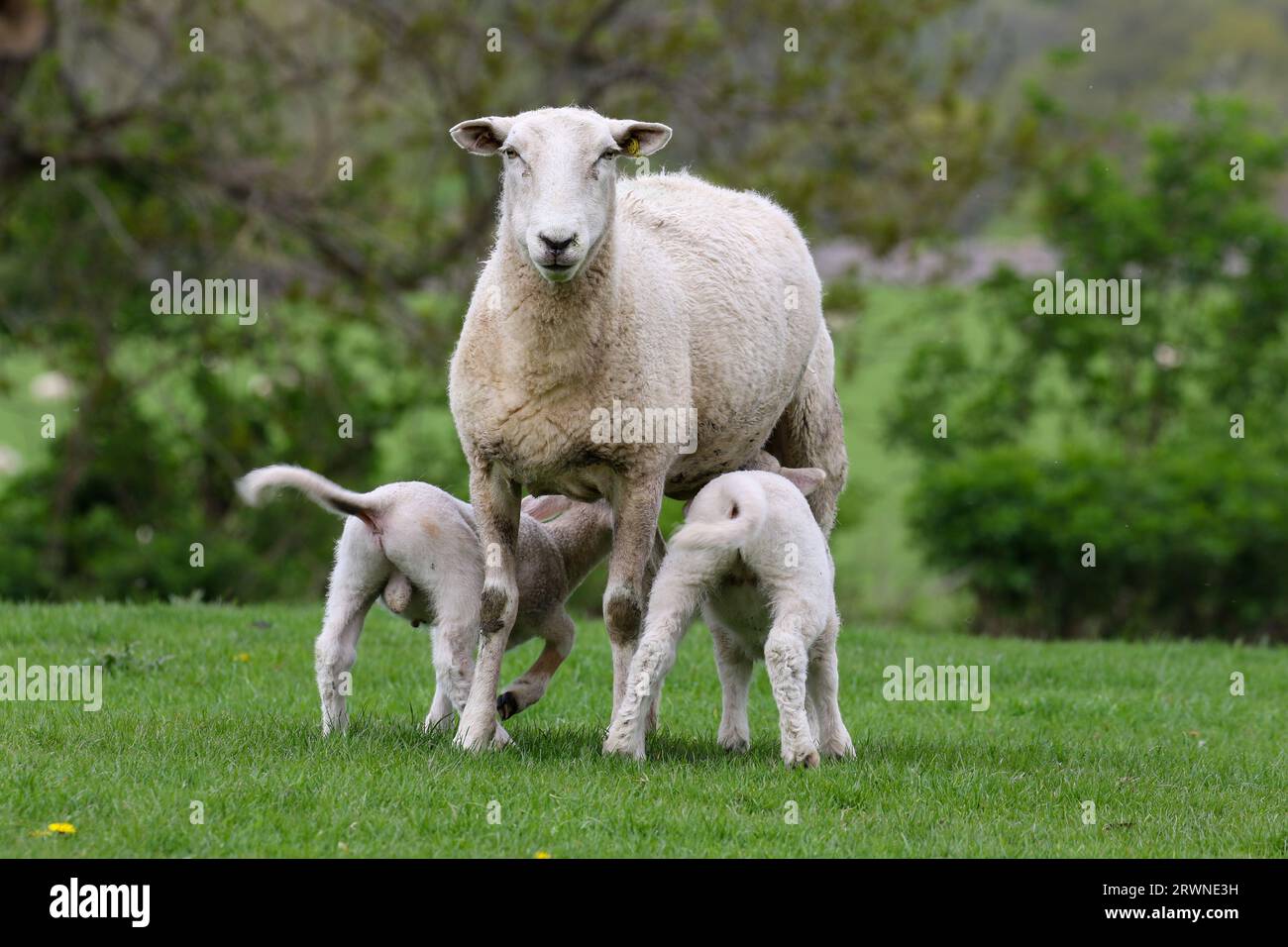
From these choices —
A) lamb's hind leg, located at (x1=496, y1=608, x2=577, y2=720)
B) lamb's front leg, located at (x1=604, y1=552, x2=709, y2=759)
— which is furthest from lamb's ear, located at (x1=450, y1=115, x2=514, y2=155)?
lamb's hind leg, located at (x1=496, y1=608, x2=577, y2=720)

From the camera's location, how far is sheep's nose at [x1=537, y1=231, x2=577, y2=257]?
6402mm

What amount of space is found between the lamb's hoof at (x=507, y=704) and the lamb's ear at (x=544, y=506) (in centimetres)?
82

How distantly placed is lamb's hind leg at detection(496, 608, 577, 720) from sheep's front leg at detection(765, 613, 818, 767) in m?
1.17

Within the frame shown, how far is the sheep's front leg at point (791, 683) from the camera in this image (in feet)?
22.1

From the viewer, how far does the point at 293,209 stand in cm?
1507

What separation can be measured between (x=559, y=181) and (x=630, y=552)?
1.48 m

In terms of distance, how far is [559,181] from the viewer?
21.5ft

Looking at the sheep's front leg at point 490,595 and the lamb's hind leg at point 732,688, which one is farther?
the lamb's hind leg at point 732,688

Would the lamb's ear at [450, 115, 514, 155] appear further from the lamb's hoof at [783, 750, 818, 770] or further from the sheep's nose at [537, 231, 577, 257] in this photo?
the lamb's hoof at [783, 750, 818, 770]

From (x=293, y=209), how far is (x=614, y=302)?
867 centimetres

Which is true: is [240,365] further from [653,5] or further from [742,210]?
[742,210]

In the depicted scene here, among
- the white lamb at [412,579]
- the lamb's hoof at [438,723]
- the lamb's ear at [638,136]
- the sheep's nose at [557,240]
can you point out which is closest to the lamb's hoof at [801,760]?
the white lamb at [412,579]

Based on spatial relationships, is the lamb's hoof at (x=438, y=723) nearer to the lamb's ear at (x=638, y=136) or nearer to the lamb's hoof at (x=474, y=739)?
the lamb's hoof at (x=474, y=739)
